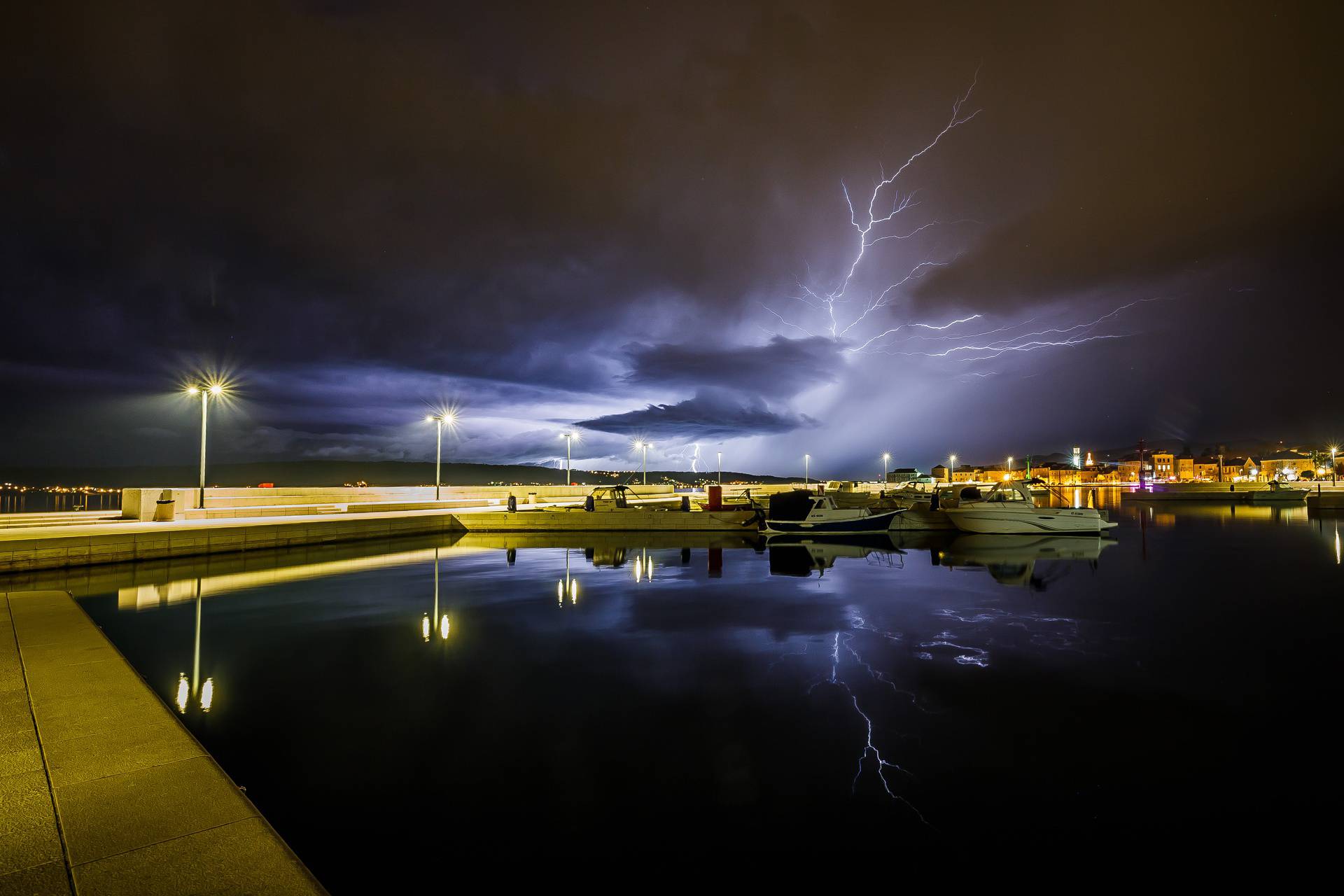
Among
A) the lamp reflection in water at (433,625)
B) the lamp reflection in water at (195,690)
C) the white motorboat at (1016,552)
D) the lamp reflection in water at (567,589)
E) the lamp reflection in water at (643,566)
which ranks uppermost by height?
the lamp reflection in water at (195,690)

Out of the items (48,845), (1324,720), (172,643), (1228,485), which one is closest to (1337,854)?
(1324,720)

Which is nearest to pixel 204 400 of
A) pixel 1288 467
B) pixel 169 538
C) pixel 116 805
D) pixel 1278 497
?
pixel 169 538

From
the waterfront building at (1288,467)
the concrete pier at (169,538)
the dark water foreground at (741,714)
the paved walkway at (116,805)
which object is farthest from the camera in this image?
the waterfront building at (1288,467)

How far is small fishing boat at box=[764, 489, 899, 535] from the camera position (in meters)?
34.8

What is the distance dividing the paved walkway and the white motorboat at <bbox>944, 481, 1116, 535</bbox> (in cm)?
3638

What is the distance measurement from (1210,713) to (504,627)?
11912 millimetres

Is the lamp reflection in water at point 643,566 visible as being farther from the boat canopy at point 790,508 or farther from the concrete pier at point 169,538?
the concrete pier at point 169,538

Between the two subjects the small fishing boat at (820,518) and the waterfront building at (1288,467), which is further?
the waterfront building at (1288,467)

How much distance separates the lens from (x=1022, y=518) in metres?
34.2

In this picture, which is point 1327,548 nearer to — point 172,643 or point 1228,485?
point 172,643

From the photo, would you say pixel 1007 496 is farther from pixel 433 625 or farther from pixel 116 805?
pixel 116 805

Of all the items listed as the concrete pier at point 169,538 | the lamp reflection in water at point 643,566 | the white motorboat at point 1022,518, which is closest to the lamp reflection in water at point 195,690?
the lamp reflection in water at point 643,566

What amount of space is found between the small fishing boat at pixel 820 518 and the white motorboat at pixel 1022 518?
4.41 m

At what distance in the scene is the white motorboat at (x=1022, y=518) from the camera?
112ft
